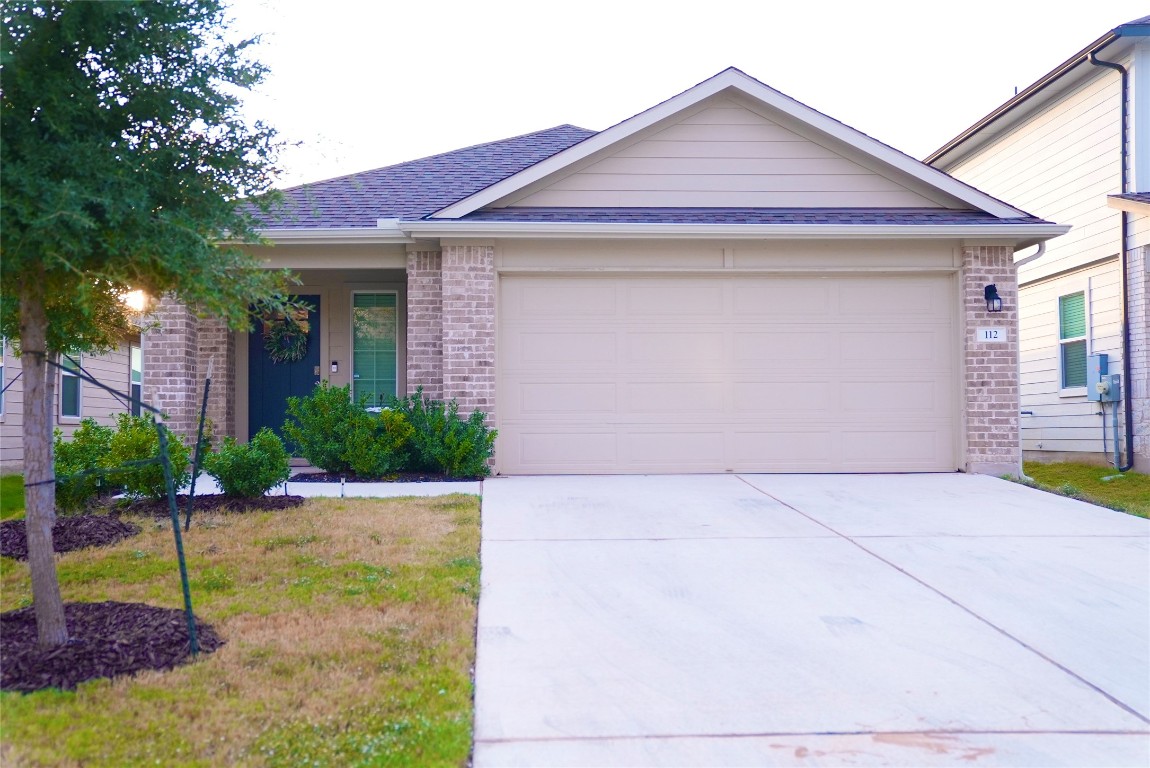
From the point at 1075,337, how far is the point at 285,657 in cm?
1286

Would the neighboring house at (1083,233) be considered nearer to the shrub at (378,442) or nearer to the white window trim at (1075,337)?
the white window trim at (1075,337)

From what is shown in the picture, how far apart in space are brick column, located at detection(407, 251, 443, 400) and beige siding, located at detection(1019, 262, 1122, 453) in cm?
899

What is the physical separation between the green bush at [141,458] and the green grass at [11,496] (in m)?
1.00

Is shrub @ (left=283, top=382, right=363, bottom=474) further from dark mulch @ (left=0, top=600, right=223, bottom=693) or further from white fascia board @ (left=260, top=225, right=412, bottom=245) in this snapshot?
dark mulch @ (left=0, top=600, right=223, bottom=693)

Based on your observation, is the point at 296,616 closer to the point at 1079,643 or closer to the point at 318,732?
the point at 318,732

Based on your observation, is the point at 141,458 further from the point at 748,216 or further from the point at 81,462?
the point at 748,216

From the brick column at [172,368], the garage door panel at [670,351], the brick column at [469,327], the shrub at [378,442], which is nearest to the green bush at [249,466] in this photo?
the shrub at [378,442]

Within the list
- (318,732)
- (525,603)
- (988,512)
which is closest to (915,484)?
(988,512)

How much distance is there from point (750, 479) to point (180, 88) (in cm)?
711

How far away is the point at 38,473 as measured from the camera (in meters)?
4.44

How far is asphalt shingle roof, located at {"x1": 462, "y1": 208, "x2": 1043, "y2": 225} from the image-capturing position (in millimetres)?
10281

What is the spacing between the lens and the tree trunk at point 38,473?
4.34 m

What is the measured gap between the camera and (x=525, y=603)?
17.6ft

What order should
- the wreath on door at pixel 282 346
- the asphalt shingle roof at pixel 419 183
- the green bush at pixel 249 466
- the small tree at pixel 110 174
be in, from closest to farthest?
1. the small tree at pixel 110 174
2. the green bush at pixel 249 466
3. the asphalt shingle roof at pixel 419 183
4. the wreath on door at pixel 282 346
